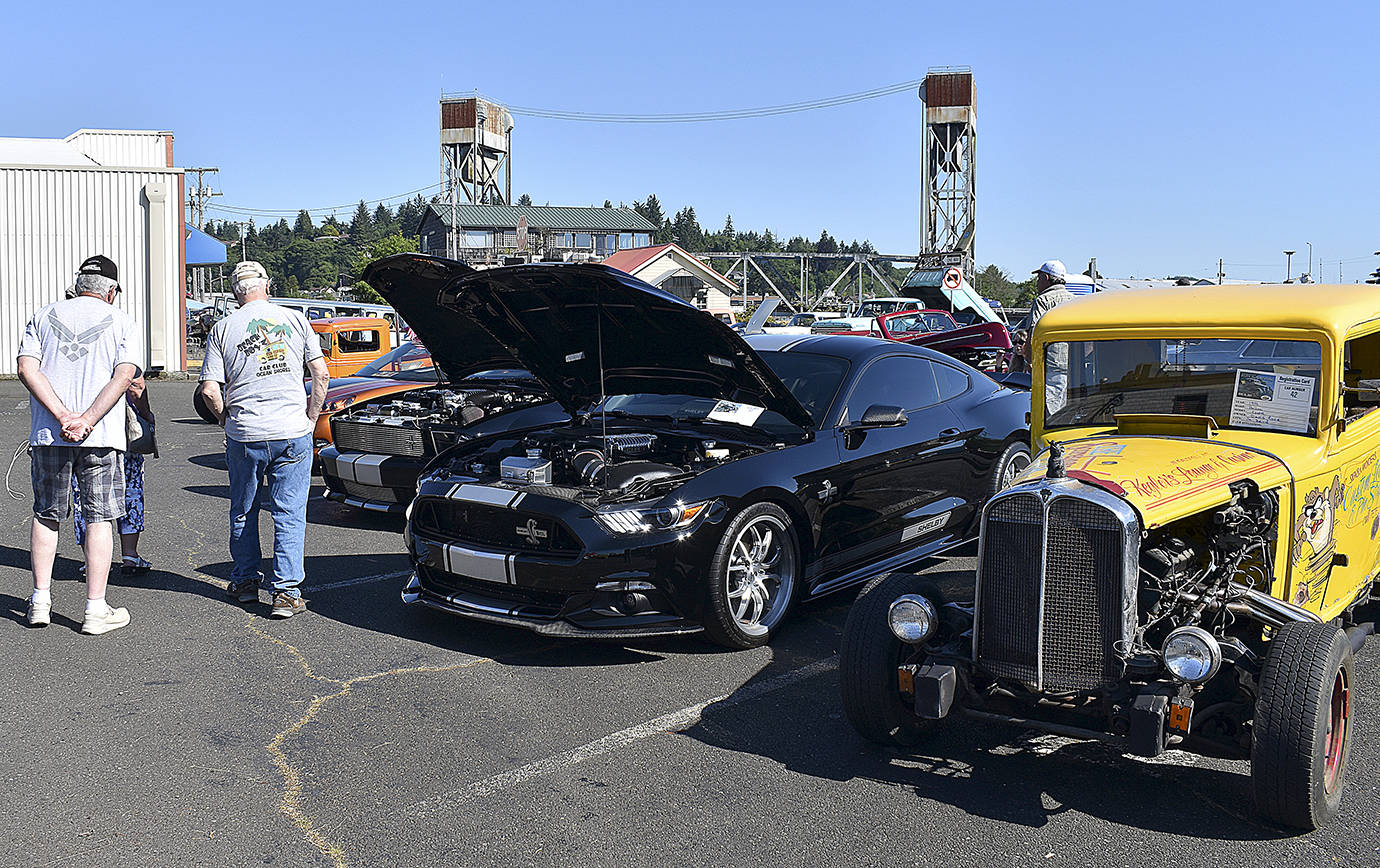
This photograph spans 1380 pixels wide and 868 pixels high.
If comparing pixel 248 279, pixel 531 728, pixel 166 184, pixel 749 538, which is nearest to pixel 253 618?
pixel 248 279

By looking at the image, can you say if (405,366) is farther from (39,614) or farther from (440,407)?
(39,614)

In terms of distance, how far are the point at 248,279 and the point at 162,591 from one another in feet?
6.38

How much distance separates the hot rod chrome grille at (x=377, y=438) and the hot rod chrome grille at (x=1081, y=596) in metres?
5.51

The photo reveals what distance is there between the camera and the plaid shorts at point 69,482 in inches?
230

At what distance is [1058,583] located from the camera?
12.8ft

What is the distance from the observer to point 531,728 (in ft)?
15.3

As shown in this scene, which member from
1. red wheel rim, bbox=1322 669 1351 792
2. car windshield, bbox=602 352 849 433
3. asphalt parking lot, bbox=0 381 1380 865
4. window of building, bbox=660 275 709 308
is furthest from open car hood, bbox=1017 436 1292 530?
window of building, bbox=660 275 709 308

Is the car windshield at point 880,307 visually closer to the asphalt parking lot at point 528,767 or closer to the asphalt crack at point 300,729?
the asphalt parking lot at point 528,767

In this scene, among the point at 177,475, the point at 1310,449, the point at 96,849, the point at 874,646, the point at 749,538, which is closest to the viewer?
the point at 96,849

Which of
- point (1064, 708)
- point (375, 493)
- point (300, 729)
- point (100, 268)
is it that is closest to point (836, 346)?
point (1064, 708)

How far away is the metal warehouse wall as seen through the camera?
25406 mm

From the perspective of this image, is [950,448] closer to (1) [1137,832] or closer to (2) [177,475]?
(1) [1137,832]

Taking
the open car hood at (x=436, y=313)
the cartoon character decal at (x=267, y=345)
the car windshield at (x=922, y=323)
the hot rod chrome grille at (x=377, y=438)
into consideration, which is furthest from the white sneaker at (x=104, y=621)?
the car windshield at (x=922, y=323)

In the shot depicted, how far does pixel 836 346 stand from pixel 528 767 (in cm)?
368
